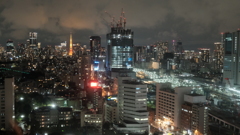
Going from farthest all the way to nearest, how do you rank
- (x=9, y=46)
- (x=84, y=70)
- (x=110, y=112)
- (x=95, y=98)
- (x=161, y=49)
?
(x=161, y=49)
(x=9, y=46)
(x=84, y=70)
(x=95, y=98)
(x=110, y=112)

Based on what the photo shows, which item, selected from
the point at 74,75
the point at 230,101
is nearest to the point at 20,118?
the point at 74,75

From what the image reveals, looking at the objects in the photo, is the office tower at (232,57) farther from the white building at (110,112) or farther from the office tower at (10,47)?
the office tower at (10,47)

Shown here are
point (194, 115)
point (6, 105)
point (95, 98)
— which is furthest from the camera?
point (95, 98)

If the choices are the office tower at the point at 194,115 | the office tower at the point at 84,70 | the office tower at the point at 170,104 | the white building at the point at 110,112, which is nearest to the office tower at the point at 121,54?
the office tower at the point at 84,70

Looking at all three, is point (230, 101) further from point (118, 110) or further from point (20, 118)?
point (20, 118)

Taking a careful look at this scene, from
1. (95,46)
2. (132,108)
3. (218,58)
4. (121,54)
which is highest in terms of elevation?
(95,46)

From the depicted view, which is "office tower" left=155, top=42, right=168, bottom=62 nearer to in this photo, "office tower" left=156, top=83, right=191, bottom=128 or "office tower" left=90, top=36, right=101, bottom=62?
"office tower" left=90, top=36, right=101, bottom=62

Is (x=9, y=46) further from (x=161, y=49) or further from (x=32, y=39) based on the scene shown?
(x=161, y=49)

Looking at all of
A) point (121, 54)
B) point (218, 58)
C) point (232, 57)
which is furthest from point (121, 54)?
point (218, 58)
